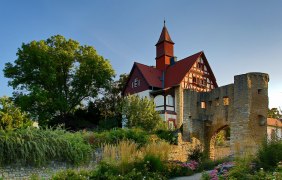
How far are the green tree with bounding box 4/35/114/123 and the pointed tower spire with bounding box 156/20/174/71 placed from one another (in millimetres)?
4512

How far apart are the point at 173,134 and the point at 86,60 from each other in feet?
41.6

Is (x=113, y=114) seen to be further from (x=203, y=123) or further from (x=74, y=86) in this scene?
(x=203, y=123)

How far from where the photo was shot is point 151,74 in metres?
27.1

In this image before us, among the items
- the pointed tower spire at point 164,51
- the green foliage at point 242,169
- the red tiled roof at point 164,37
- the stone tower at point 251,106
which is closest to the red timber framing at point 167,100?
the pointed tower spire at point 164,51

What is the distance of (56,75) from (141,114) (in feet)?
32.5

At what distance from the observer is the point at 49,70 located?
2461cm

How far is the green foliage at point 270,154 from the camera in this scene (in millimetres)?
7047

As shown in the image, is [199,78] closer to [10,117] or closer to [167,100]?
[167,100]

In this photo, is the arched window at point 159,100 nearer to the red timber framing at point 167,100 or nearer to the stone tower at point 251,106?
the red timber framing at point 167,100

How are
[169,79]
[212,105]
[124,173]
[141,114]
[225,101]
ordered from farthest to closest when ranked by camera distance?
[169,79], [141,114], [212,105], [225,101], [124,173]

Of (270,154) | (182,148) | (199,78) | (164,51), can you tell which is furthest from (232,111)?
(164,51)

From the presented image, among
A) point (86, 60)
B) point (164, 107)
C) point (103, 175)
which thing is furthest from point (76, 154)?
point (86, 60)

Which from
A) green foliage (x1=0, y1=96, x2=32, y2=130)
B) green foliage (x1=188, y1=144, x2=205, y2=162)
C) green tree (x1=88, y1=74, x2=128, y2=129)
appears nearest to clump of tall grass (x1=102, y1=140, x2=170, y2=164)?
green foliage (x1=0, y1=96, x2=32, y2=130)

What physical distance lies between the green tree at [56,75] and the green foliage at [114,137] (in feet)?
38.1
